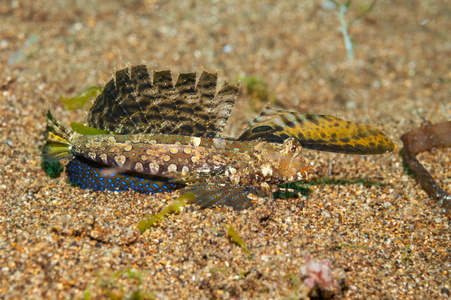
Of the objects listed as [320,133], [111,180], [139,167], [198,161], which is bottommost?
[111,180]

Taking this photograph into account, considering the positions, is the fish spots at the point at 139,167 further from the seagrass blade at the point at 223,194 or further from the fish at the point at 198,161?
the seagrass blade at the point at 223,194

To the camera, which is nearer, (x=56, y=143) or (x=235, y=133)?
(x=56, y=143)

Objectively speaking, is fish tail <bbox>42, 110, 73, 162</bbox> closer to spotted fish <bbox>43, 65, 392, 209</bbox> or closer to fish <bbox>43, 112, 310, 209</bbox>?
spotted fish <bbox>43, 65, 392, 209</bbox>

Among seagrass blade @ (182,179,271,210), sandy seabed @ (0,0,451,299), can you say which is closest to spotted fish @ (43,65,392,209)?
seagrass blade @ (182,179,271,210)

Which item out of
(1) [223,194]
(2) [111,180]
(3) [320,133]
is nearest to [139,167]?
(2) [111,180]

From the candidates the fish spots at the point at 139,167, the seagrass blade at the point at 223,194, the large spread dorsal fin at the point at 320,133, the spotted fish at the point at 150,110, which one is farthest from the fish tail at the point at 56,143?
the large spread dorsal fin at the point at 320,133

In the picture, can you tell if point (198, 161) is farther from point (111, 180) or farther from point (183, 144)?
point (111, 180)
